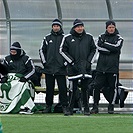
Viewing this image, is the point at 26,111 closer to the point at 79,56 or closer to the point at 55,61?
the point at 55,61

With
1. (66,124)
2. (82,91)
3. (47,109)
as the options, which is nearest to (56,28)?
(82,91)

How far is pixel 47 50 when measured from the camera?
586 inches

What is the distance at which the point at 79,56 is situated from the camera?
14125 mm

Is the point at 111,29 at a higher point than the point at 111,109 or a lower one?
higher

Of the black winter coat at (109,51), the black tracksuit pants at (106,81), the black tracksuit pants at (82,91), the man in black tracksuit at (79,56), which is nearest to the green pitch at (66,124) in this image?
the black tracksuit pants at (82,91)

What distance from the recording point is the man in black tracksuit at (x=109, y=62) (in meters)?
14.6

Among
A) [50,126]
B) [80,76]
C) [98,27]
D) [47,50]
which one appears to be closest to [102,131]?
[50,126]

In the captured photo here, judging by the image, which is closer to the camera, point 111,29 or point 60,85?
point 111,29

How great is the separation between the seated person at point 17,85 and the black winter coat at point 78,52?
1.33 meters

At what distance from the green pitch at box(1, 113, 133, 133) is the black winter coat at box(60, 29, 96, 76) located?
3.83ft

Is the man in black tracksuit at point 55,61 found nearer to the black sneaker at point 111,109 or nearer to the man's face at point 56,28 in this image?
the man's face at point 56,28

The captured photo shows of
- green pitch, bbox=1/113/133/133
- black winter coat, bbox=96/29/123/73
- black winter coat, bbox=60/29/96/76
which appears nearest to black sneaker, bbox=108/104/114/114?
black winter coat, bbox=96/29/123/73

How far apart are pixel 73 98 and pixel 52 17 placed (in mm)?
3896

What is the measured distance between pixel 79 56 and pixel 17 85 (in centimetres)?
181
